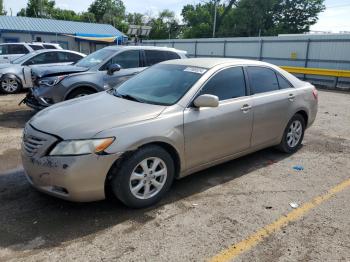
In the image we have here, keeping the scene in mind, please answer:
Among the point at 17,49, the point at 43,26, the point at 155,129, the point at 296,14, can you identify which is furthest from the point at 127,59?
the point at 296,14

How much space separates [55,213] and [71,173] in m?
0.67

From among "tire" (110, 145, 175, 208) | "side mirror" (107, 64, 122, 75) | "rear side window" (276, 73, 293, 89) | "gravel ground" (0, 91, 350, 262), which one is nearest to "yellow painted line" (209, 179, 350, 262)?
"gravel ground" (0, 91, 350, 262)

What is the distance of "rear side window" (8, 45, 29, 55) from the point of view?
14.4 metres

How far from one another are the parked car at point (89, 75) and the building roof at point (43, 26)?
3237 cm

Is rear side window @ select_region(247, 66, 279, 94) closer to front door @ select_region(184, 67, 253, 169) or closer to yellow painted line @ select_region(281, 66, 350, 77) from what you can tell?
front door @ select_region(184, 67, 253, 169)

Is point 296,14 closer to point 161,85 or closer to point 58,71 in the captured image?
point 58,71

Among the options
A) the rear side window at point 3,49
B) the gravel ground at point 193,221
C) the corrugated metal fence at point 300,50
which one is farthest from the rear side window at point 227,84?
the corrugated metal fence at point 300,50

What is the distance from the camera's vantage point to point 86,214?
12.2 feet

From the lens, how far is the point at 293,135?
5906 millimetres

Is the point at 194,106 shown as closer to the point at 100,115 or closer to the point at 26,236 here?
the point at 100,115

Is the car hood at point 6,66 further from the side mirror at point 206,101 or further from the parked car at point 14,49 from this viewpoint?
the side mirror at point 206,101

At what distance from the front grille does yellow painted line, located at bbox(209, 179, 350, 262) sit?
2.04m

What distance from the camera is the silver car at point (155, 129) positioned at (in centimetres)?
343

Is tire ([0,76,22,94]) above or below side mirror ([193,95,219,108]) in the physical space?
below
